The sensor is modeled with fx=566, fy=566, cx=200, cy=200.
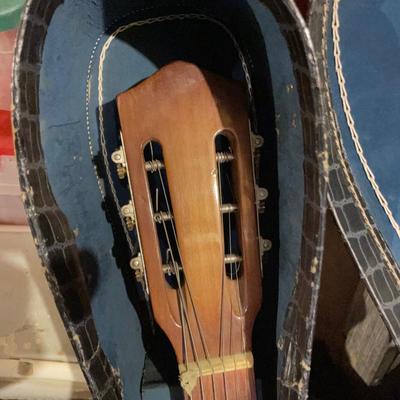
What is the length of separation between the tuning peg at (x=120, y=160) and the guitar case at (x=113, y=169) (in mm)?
44

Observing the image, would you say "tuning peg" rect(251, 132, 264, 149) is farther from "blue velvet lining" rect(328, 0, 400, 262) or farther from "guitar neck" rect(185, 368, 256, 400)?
"guitar neck" rect(185, 368, 256, 400)

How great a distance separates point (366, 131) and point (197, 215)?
230 mm

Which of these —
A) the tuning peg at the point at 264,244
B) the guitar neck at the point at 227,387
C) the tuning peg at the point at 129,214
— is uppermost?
the tuning peg at the point at 129,214

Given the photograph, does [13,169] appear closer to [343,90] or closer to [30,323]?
[30,323]

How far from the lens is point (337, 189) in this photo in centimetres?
63

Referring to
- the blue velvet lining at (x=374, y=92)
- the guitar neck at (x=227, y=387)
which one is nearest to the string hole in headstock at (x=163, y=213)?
the guitar neck at (x=227, y=387)

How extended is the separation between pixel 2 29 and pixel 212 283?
487 millimetres

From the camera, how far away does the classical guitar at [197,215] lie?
578 millimetres

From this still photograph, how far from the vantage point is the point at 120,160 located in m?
0.59

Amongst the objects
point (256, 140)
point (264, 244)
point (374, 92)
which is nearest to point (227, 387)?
point (264, 244)

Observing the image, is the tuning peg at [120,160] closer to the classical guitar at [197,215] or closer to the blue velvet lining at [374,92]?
the classical guitar at [197,215]

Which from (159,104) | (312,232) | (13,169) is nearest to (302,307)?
(312,232)

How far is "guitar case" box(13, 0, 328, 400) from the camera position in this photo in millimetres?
500

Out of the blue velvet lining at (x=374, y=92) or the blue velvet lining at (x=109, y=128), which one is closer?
the blue velvet lining at (x=109, y=128)
